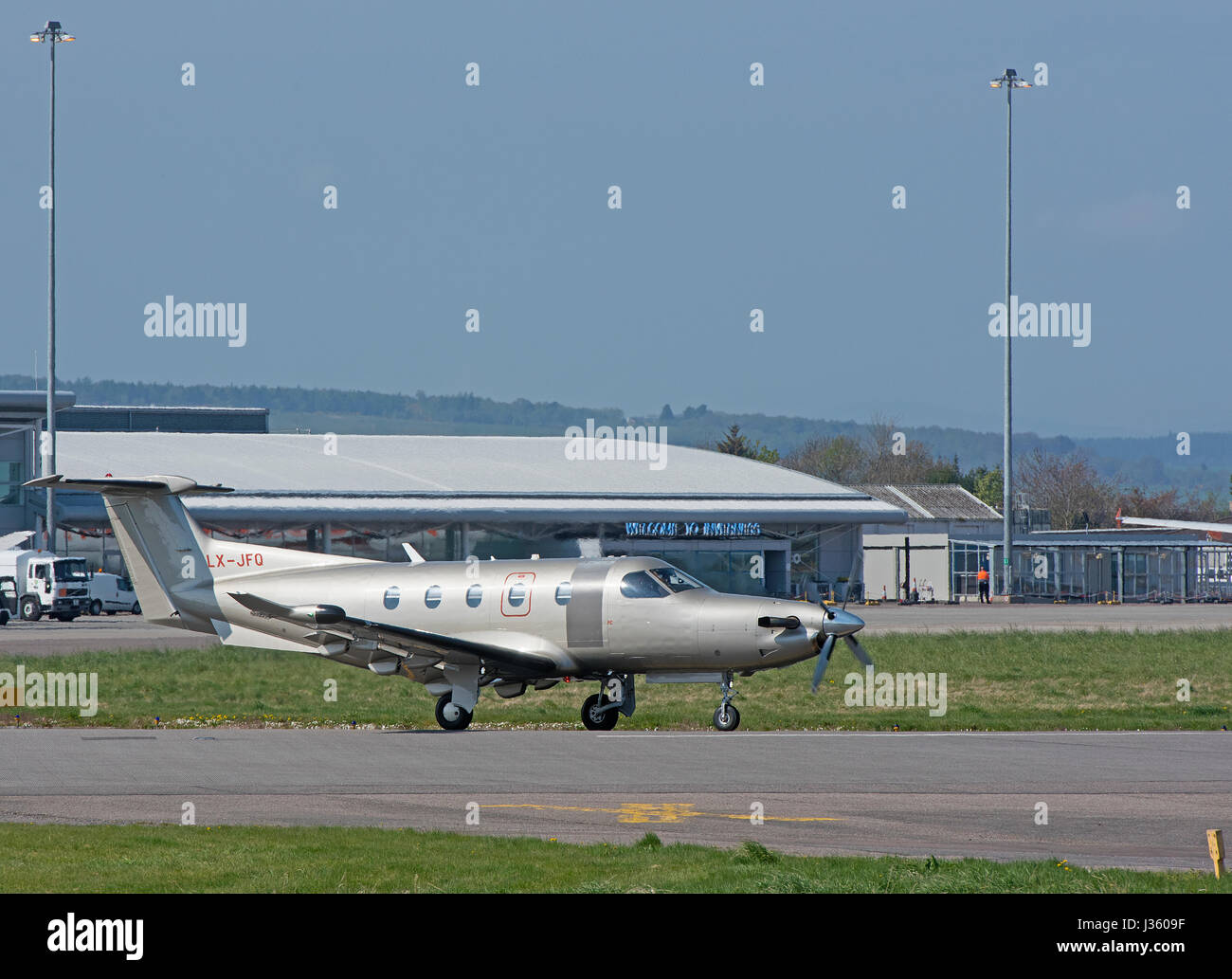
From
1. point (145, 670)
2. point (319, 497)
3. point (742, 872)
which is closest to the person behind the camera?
point (742, 872)

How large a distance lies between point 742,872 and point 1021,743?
12.3m

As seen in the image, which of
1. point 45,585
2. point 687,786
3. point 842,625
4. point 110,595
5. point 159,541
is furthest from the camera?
point 110,595

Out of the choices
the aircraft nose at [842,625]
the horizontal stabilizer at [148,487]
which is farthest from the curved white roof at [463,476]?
the aircraft nose at [842,625]

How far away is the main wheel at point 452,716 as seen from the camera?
24.2 metres

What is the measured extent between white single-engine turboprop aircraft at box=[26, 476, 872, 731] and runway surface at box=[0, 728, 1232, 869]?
1095 millimetres

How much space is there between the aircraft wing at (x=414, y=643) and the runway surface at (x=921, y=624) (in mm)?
17801

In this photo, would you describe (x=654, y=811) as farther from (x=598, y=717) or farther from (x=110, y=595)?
(x=110, y=595)

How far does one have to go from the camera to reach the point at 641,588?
2398 cm

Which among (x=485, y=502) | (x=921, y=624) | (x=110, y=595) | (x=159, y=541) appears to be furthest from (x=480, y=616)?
(x=485, y=502)

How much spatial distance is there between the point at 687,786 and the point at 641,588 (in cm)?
722

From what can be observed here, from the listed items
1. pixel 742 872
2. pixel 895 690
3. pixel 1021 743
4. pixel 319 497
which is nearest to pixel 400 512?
pixel 319 497

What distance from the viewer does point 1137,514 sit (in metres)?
142

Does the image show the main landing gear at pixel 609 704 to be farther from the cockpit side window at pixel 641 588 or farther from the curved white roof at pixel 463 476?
the curved white roof at pixel 463 476
